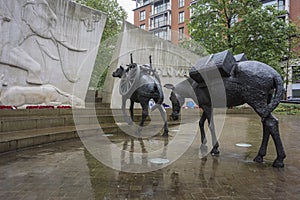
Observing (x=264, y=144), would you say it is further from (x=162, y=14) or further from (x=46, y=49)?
(x=162, y=14)

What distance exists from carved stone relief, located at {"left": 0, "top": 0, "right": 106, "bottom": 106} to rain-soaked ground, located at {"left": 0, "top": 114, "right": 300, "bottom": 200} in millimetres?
4484

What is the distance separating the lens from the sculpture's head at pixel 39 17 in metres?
8.98

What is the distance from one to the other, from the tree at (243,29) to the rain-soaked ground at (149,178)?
15040mm

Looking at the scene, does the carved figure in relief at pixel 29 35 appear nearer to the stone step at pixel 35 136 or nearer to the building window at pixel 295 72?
the stone step at pixel 35 136

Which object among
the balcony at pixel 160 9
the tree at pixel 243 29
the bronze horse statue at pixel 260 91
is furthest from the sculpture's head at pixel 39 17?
the balcony at pixel 160 9

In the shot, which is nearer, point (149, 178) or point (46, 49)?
point (149, 178)

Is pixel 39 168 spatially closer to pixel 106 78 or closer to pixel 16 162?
pixel 16 162

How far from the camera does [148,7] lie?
53.6m

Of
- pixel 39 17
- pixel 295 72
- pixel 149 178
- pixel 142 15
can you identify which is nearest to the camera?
pixel 149 178

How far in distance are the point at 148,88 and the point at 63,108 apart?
4025 mm

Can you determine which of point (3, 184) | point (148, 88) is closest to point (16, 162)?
point (3, 184)

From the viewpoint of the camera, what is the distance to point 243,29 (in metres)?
18.6

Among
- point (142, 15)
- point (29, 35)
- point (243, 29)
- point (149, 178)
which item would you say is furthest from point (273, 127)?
point (142, 15)

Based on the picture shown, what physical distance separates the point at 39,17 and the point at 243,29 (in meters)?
15.3
